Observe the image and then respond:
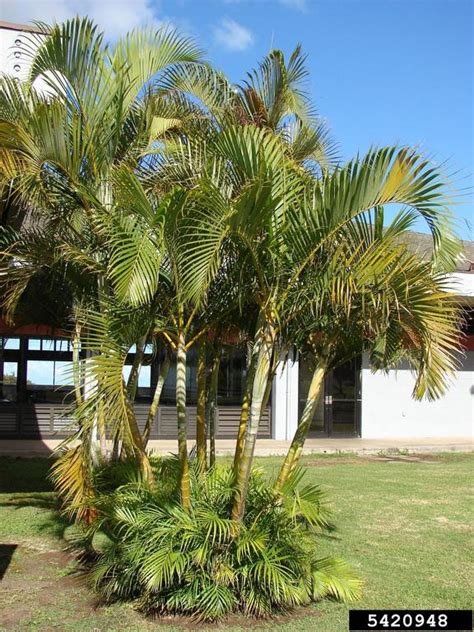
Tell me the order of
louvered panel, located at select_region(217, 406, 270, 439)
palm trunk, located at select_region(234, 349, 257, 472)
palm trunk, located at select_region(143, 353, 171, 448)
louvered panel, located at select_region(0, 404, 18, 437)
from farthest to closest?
1. louvered panel, located at select_region(217, 406, 270, 439)
2. louvered panel, located at select_region(0, 404, 18, 437)
3. palm trunk, located at select_region(143, 353, 171, 448)
4. palm trunk, located at select_region(234, 349, 257, 472)

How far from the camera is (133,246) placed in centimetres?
500

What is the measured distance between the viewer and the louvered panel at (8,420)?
1568cm

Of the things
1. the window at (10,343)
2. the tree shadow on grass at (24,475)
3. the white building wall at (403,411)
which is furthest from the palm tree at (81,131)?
the white building wall at (403,411)

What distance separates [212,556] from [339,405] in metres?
13.6

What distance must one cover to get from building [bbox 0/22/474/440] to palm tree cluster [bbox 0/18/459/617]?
7551 millimetres

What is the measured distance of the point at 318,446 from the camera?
15844 millimetres

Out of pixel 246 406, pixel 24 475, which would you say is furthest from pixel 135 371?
pixel 24 475

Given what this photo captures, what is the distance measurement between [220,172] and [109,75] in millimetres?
1941

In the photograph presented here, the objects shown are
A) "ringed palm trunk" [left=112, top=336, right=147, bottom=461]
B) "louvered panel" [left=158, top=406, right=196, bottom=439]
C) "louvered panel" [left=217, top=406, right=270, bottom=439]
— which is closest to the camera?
"ringed palm trunk" [left=112, top=336, right=147, bottom=461]

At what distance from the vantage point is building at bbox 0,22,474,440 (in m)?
15.8

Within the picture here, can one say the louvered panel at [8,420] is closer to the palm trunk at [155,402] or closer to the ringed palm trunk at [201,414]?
the palm trunk at [155,402]

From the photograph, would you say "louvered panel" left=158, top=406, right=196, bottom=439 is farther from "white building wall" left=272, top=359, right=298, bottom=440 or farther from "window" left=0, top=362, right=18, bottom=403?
"window" left=0, top=362, right=18, bottom=403

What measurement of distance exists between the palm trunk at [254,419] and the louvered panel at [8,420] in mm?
11578

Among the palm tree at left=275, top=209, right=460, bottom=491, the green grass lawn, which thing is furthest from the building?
the palm tree at left=275, top=209, right=460, bottom=491
